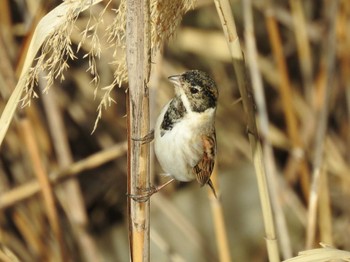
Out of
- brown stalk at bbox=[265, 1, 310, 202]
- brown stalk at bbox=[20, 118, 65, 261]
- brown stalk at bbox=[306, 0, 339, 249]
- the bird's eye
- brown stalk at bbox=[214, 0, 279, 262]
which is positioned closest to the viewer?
brown stalk at bbox=[214, 0, 279, 262]

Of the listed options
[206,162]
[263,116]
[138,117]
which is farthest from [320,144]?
[138,117]

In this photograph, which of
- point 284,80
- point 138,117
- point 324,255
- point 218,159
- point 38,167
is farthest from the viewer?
point 218,159

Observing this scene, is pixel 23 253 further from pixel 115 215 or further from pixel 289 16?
pixel 289 16

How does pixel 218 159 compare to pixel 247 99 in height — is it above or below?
below

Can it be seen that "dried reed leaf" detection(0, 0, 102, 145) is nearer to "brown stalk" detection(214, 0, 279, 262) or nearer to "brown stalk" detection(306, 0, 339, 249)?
"brown stalk" detection(214, 0, 279, 262)

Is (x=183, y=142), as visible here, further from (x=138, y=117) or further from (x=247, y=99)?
(x=138, y=117)

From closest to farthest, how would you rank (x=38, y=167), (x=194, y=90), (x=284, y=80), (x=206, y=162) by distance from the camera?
1. (x=194, y=90)
2. (x=206, y=162)
3. (x=38, y=167)
4. (x=284, y=80)

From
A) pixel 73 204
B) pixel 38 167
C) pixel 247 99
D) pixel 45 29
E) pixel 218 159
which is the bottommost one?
pixel 218 159

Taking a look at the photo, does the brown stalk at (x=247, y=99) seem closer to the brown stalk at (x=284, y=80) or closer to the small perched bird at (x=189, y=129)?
the small perched bird at (x=189, y=129)

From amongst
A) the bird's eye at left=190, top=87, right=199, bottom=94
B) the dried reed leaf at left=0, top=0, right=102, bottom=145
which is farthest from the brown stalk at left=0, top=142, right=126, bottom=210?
the dried reed leaf at left=0, top=0, right=102, bottom=145
